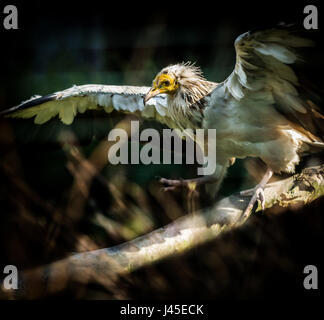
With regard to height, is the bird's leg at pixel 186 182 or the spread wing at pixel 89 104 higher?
the spread wing at pixel 89 104

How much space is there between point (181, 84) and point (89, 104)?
0.50 m

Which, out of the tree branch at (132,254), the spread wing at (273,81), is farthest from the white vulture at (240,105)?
the tree branch at (132,254)

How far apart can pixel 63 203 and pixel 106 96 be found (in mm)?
677

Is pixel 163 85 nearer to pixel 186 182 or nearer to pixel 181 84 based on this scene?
pixel 181 84

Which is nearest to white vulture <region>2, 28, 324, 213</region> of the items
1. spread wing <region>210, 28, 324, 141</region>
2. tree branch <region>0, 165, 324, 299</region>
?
spread wing <region>210, 28, 324, 141</region>

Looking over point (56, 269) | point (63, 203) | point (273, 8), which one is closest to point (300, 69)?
point (273, 8)

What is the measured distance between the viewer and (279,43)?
1.36 metres

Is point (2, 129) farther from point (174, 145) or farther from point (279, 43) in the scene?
point (279, 43)

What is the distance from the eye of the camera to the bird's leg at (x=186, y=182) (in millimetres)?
1899

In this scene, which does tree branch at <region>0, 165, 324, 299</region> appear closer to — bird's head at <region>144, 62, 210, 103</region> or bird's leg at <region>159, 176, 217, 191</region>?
bird's leg at <region>159, 176, 217, 191</region>

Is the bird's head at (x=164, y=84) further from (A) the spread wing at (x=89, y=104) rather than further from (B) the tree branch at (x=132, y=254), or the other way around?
(B) the tree branch at (x=132, y=254)

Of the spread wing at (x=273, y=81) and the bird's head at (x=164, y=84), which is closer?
the spread wing at (x=273, y=81)

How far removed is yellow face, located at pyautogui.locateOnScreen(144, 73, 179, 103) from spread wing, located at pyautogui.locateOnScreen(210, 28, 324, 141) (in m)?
0.23

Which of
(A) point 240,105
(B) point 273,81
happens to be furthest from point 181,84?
(B) point 273,81
